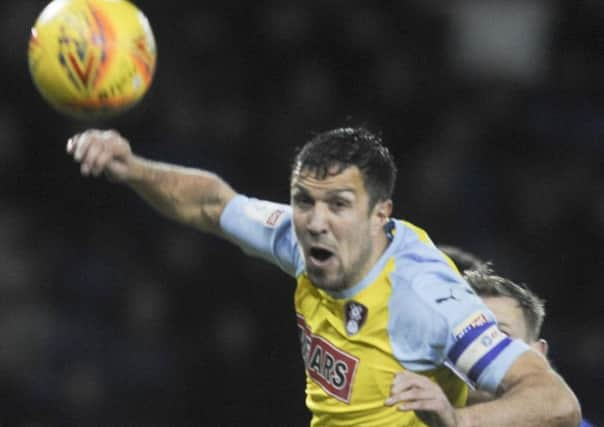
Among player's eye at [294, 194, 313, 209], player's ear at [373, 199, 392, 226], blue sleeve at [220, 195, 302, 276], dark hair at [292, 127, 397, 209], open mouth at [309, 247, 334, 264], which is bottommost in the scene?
open mouth at [309, 247, 334, 264]

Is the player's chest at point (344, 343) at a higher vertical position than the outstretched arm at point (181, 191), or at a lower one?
lower

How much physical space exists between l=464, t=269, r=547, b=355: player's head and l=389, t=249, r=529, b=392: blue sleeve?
78 cm

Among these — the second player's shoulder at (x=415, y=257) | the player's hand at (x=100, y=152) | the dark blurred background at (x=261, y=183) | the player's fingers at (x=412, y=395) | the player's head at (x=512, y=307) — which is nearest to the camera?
the player's fingers at (x=412, y=395)

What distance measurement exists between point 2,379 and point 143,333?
85cm

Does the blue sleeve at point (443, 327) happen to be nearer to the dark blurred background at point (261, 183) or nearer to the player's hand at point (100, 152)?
the player's hand at point (100, 152)

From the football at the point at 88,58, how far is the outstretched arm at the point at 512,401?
154 cm

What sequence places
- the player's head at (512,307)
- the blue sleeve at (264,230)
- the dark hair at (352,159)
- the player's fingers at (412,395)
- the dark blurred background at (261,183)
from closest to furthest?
1. the player's fingers at (412,395)
2. the dark hair at (352,159)
3. the blue sleeve at (264,230)
4. the player's head at (512,307)
5. the dark blurred background at (261,183)

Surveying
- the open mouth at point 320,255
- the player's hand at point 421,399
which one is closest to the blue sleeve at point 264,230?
the open mouth at point 320,255

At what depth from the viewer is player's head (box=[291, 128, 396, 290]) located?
14.3 feet

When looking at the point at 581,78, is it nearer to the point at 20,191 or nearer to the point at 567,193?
the point at 567,193

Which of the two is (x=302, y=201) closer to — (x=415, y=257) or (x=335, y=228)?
(x=335, y=228)

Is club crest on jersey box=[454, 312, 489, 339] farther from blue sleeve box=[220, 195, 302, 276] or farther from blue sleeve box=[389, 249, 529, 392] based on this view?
blue sleeve box=[220, 195, 302, 276]

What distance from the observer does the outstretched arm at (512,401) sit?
11.2 feet

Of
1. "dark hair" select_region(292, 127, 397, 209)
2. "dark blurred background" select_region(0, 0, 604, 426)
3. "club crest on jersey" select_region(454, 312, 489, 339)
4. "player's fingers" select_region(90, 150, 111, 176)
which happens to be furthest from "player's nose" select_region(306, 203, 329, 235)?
"dark blurred background" select_region(0, 0, 604, 426)
